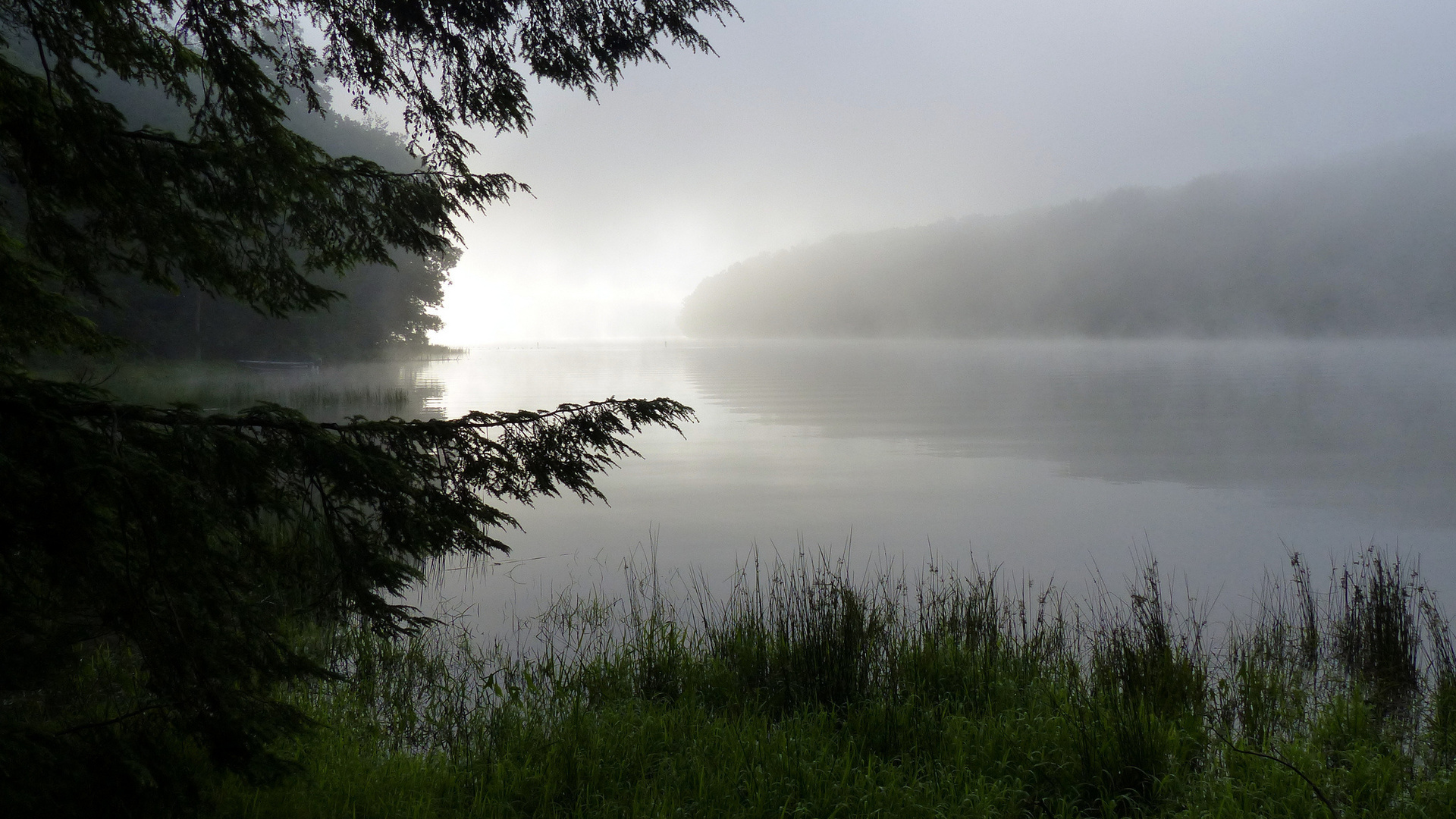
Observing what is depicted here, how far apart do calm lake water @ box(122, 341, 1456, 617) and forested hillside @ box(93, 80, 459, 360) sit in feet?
13.9

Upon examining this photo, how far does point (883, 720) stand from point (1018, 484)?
37.7 feet

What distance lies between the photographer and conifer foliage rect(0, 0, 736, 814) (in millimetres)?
2145

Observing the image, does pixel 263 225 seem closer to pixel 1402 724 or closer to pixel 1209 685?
pixel 1209 685

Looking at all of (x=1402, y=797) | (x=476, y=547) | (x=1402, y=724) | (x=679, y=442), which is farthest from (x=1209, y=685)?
(x=679, y=442)

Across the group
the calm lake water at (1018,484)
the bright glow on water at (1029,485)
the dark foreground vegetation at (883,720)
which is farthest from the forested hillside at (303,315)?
the dark foreground vegetation at (883,720)

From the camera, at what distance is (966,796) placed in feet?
10.3

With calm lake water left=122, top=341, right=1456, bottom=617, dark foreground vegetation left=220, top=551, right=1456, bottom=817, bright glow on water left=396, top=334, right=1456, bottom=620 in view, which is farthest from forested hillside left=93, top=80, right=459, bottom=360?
dark foreground vegetation left=220, top=551, right=1456, bottom=817

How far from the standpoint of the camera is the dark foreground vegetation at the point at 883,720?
3223 millimetres

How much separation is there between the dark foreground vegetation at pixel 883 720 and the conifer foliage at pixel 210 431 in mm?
534

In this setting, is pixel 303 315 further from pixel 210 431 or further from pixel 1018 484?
pixel 210 431

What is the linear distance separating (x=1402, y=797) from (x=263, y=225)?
5.20m

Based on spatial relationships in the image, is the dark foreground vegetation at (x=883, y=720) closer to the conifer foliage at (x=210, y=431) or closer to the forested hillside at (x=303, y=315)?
the conifer foliage at (x=210, y=431)

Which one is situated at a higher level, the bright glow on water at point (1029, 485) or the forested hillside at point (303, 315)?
the forested hillside at point (303, 315)

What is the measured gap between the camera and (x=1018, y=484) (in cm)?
1456
